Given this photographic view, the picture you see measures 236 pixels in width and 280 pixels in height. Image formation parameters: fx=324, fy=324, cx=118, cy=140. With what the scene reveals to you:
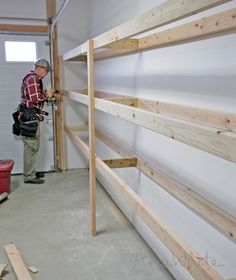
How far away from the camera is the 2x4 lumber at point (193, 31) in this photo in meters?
1.53

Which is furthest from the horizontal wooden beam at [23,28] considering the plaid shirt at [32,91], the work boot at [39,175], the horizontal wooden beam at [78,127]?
the work boot at [39,175]

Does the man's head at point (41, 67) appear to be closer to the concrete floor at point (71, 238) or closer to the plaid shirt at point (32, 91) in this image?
the plaid shirt at point (32, 91)

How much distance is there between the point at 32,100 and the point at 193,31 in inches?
117

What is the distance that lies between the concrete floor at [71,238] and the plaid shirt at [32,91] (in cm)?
117

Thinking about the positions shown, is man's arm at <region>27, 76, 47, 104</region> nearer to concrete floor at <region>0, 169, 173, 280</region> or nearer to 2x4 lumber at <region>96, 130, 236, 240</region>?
concrete floor at <region>0, 169, 173, 280</region>

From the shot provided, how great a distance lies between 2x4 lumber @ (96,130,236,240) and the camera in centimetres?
165

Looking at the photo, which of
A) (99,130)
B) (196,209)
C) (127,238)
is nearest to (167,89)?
(196,209)

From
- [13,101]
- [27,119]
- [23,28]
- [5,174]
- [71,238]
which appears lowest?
[71,238]

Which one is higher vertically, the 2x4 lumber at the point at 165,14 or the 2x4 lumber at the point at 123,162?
the 2x4 lumber at the point at 165,14

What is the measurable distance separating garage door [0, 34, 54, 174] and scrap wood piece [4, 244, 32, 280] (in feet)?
7.70

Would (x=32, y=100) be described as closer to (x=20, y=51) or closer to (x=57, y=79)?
(x=57, y=79)

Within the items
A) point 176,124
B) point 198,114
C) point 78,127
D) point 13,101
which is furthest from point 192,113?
point 13,101

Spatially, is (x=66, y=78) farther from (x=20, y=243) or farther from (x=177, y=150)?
(x=177, y=150)

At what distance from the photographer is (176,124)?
49.8 inches
